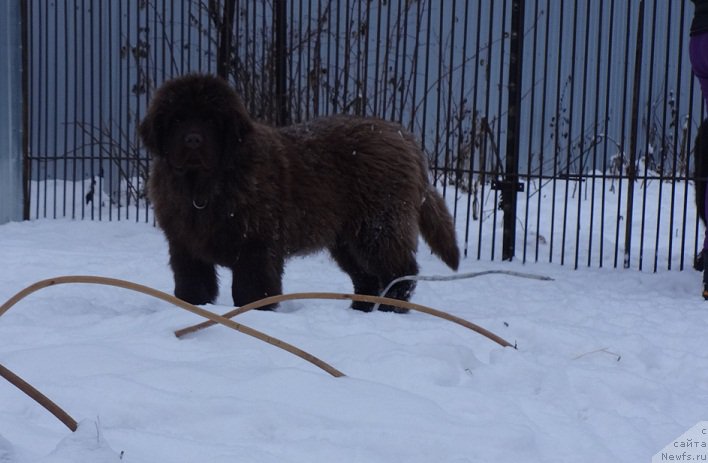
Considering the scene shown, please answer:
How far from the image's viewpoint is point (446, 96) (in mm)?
9047

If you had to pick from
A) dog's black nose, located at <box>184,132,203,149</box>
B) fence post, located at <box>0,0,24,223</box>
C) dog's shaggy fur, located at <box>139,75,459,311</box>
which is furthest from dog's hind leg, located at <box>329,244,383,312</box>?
fence post, located at <box>0,0,24,223</box>

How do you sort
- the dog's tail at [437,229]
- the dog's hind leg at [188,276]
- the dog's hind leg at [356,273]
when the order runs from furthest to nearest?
the dog's hind leg at [356,273] < the dog's tail at [437,229] < the dog's hind leg at [188,276]

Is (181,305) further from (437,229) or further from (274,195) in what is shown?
(437,229)

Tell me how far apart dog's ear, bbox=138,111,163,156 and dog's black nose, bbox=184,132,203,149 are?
0.22 metres

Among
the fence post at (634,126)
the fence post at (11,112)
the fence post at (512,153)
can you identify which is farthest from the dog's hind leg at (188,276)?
the fence post at (11,112)

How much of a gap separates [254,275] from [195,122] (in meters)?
0.78

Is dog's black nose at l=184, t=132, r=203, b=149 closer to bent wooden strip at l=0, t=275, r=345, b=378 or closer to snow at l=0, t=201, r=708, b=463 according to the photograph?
snow at l=0, t=201, r=708, b=463

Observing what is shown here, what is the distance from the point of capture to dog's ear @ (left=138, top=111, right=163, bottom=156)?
4098mm

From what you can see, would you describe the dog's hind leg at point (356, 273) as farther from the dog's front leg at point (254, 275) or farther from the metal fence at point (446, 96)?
the metal fence at point (446, 96)

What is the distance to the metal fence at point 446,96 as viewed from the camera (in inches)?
265

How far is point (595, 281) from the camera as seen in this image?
5922mm

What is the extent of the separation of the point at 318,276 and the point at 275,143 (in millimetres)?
1662

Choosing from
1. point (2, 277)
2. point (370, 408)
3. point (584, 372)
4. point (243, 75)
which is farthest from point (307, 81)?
point (370, 408)

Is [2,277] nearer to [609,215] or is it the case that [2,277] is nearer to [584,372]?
[584,372]
